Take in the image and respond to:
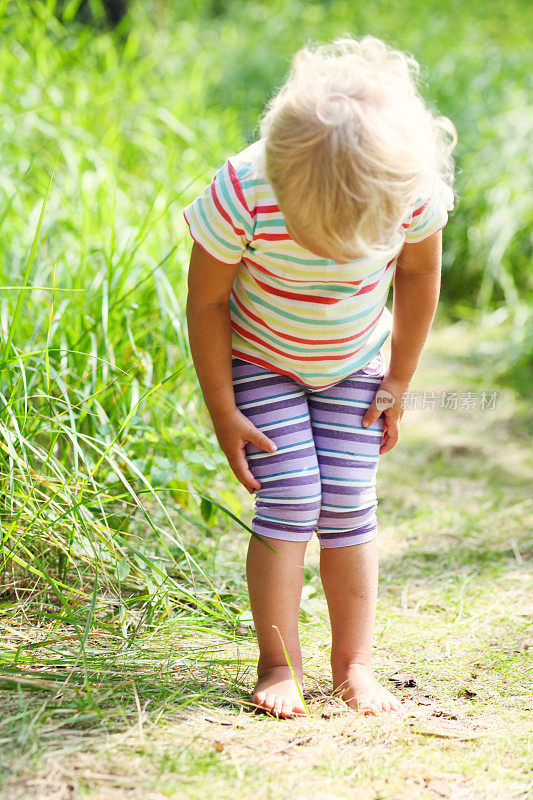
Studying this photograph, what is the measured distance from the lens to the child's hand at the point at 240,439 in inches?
59.5

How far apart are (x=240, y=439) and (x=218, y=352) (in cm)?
16

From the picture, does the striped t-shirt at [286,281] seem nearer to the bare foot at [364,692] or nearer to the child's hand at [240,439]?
the child's hand at [240,439]

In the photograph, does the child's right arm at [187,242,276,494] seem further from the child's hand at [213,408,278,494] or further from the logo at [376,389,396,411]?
the logo at [376,389,396,411]

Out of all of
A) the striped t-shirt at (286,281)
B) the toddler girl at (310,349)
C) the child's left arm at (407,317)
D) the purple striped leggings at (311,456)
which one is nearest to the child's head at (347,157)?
the toddler girl at (310,349)

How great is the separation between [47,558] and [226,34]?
5.42m

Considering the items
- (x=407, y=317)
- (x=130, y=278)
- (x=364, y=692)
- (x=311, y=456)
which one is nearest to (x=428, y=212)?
(x=407, y=317)

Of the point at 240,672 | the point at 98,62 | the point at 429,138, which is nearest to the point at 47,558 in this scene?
the point at 240,672

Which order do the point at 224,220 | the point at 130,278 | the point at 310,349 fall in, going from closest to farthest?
the point at 224,220 < the point at 310,349 < the point at 130,278

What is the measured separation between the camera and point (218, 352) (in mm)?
1517

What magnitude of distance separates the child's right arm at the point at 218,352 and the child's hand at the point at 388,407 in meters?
0.20

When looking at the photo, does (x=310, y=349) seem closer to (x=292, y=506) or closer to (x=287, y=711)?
(x=292, y=506)

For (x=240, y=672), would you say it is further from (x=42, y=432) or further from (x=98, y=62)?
(x=98, y=62)

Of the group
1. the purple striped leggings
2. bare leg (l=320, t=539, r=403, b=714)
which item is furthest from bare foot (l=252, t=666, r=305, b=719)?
the purple striped leggings

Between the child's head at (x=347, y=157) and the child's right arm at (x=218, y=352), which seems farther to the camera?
the child's right arm at (x=218, y=352)
